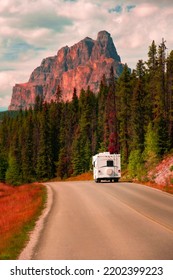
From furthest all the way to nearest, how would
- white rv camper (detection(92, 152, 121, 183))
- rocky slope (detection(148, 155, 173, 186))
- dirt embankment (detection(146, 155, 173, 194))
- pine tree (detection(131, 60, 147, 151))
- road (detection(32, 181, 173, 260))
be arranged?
pine tree (detection(131, 60, 147, 151)) → white rv camper (detection(92, 152, 121, 183)) → rocky slope (detection(148, 155, 173, 186)) → dirt embankment (detection(146, 155, 173, 194)) → road (detection(32, 181, 173, 260))

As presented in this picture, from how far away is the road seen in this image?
10.5 m

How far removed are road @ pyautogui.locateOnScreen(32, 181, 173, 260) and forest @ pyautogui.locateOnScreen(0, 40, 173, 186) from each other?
23.0m

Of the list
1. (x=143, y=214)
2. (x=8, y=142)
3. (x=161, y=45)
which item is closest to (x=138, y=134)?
(x=161, y=45)

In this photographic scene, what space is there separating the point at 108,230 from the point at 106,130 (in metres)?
75.1

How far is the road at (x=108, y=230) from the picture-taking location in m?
10.5

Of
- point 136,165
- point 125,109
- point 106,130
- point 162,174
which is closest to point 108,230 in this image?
point 162,174

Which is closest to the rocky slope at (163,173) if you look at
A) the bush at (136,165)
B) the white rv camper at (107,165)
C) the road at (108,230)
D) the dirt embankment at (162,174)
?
the dirt embankment at (162,174)

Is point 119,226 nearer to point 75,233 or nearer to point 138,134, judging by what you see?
point 75,233

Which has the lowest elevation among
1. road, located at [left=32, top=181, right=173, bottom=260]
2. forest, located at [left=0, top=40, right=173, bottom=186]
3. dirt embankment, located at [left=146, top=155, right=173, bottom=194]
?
road, located at [left=32, top=181, right=173, bottom=260]

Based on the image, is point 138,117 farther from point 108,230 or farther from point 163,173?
point 108,230

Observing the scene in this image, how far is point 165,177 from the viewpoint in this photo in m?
38.4

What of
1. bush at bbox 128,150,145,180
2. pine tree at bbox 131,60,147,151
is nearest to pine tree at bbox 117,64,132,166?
pine tree at bbox 131,60,147,151

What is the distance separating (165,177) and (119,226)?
24.4m

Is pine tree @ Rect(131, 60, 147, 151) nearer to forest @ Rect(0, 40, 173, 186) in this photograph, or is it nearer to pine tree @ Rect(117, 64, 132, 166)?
forest @ Rect(0, 40, 173, 186)
